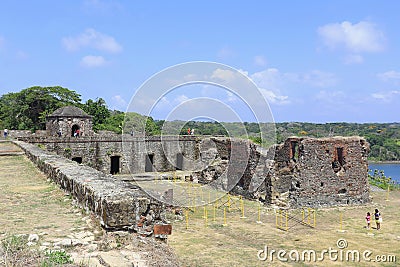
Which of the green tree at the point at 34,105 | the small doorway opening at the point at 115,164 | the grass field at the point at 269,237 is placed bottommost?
the grass field at the point at 269,237

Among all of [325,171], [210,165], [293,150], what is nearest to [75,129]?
[210,165]

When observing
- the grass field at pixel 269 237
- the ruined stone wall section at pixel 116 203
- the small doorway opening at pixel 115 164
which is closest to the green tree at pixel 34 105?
the small doorway opening at pixel 115 164

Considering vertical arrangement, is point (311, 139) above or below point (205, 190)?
above

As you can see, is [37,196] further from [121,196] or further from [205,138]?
[205,138]

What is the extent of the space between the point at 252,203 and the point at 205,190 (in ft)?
11.6

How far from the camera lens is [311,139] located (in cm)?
1850

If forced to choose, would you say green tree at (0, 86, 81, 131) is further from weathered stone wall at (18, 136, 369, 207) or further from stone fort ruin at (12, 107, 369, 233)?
weathered stone wall at (18, 136, 369, 207)

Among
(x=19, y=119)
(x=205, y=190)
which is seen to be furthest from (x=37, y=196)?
(x=19, y=119)

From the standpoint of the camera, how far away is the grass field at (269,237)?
35.0 ft

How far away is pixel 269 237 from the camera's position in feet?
42.8

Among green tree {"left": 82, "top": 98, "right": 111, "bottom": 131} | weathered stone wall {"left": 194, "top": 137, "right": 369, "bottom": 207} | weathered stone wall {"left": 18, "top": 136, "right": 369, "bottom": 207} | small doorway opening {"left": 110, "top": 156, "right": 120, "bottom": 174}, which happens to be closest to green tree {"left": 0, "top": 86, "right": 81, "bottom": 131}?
green tree {"left": 82, "top": 98, "right": 111, "bottom": 131}

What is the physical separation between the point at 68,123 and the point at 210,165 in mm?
11857

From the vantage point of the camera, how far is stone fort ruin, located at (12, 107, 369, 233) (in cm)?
558

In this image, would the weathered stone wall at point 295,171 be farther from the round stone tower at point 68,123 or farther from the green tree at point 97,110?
the green tree at point 97,110
